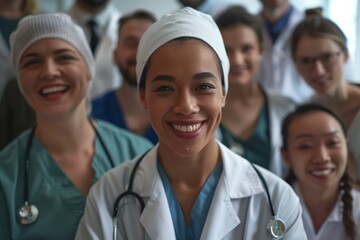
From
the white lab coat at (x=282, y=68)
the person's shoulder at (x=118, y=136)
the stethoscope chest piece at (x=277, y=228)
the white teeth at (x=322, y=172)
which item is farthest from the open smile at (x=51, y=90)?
the white lab coat at (x=282, y=68)

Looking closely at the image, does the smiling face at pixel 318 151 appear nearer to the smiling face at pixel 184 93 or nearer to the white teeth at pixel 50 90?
the smiling face at pixel 184 93

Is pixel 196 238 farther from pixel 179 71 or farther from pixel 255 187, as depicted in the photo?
pixel 179 71

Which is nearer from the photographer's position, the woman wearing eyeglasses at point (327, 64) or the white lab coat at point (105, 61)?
the woman wearing eyeglasses at point (327, 64)

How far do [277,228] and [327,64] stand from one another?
3.40 feet

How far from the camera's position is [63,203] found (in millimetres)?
1569

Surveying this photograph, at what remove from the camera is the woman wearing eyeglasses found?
82.1 inches

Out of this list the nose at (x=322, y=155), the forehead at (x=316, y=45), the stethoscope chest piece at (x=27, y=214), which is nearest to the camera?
the stethoscope chest piece at (x=27, y=214)

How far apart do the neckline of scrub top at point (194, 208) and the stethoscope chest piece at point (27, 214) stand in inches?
16.8

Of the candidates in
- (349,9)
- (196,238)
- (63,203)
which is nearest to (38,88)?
(63,203)

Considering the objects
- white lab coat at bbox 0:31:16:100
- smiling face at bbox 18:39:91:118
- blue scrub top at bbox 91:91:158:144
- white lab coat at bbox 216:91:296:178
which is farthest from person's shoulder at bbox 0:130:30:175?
white lab coat at bbox 0:31:16:100

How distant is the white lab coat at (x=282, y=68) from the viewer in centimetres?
273

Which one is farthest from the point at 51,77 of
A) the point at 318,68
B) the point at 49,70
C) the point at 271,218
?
the point at 318,68

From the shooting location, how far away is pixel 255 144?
213 centimetres

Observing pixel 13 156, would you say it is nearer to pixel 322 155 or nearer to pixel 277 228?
pixel 277 228
